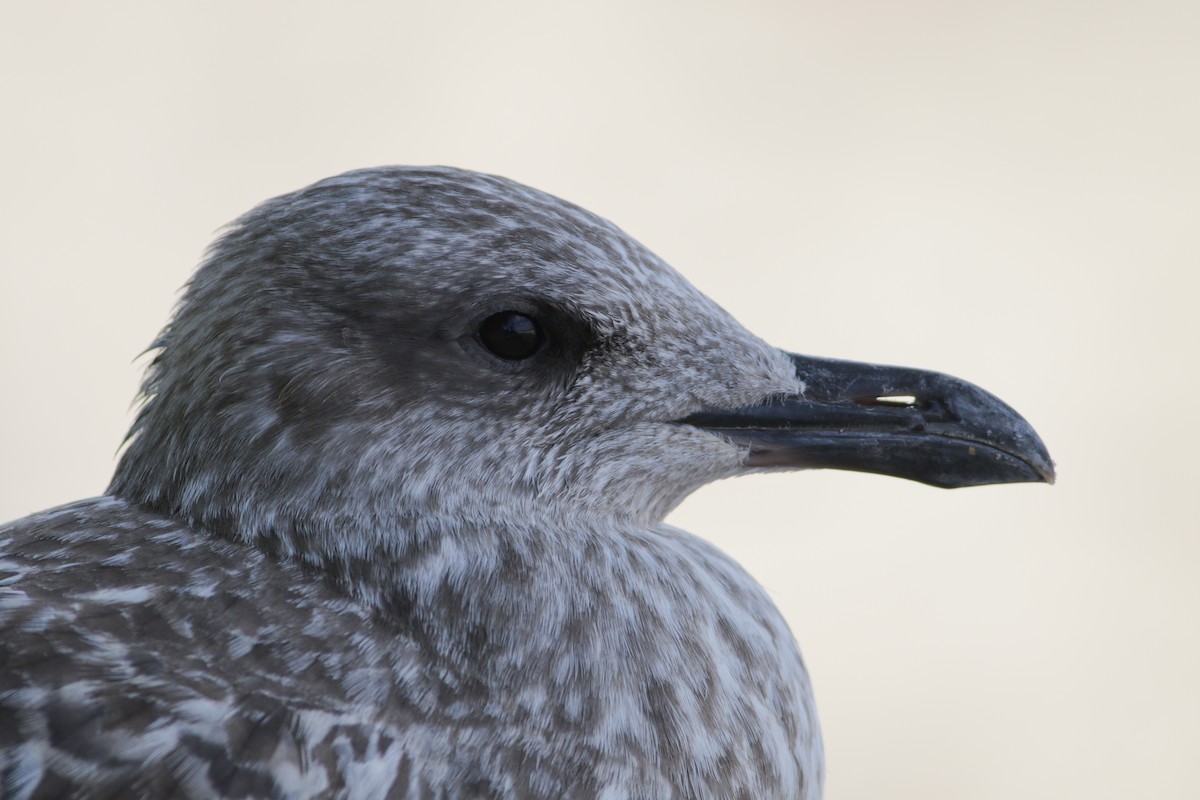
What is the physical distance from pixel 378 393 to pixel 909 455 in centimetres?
69

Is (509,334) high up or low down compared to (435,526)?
up

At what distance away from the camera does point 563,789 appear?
143 cm

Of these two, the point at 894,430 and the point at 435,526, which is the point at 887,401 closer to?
the point at 894,430

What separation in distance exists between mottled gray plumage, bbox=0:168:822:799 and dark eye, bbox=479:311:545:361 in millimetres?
19

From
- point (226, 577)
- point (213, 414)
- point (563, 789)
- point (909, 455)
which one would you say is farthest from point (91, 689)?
point (909, 455)

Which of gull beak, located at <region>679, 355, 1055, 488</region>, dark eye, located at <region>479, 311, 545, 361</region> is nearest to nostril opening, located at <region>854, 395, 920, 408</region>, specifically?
gull beak, located at <region>679, 355, 1055, 488</region>

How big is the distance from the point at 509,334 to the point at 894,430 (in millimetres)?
527

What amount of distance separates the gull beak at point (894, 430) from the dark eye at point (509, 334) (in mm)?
250

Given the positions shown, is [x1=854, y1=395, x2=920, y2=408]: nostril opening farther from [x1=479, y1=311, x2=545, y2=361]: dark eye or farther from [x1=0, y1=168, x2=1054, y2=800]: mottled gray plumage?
[x1=479, y1=311, x2=545, y2=361]: dark eye

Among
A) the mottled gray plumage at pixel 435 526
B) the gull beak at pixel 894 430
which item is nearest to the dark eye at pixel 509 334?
the mottled gray plumage at pixel 435 526

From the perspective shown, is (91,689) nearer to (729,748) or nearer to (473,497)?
(473,497)

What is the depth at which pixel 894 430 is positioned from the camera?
68.2 inches

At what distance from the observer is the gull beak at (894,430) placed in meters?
1.71

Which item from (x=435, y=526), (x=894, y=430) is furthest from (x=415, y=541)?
(x=894, y=430)
